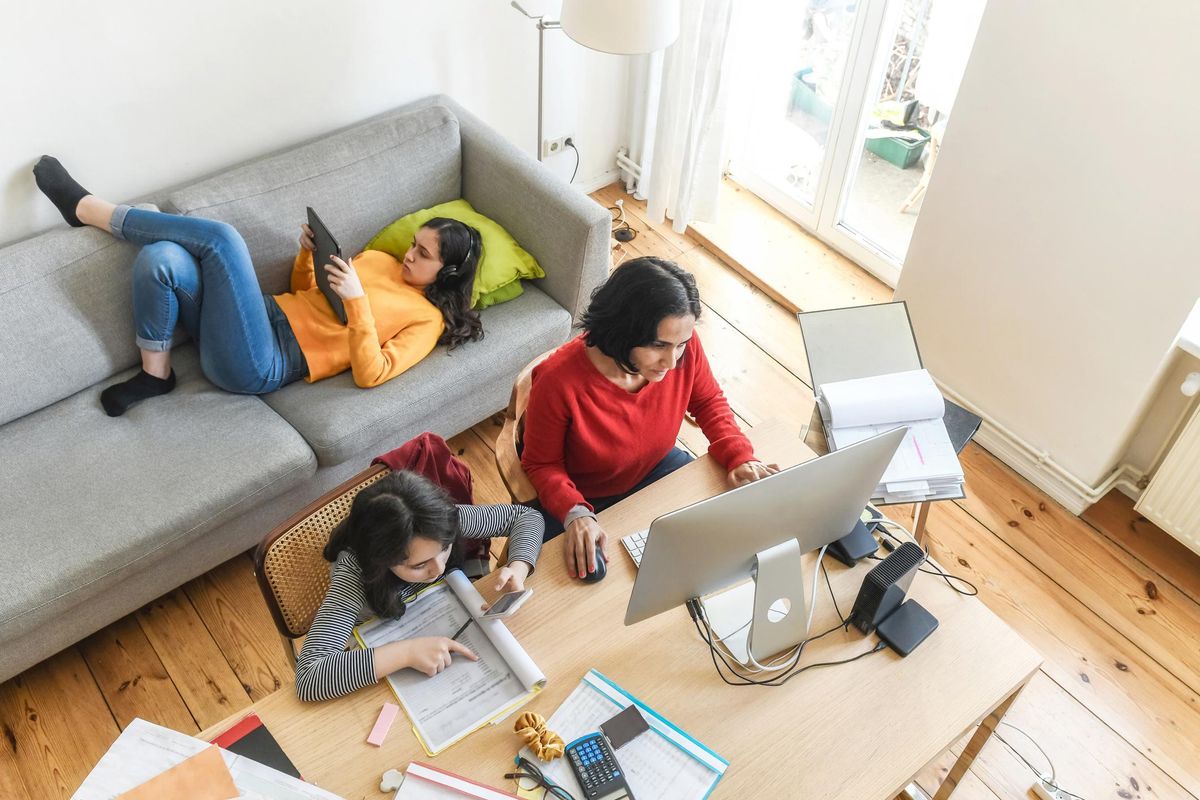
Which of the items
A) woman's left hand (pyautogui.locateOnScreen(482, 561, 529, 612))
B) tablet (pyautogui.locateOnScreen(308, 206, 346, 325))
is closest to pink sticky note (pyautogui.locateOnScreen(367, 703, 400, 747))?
woman's left hand (pyautogui.locateOnScreen(482, 561, 529, 612))

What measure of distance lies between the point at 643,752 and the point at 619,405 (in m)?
0.71

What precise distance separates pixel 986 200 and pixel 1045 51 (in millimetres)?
421

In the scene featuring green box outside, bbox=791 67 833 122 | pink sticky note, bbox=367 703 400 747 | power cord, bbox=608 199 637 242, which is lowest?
power cord, bbox=608 199 637 242

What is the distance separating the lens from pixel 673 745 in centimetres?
149

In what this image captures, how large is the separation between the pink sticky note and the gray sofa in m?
0.96

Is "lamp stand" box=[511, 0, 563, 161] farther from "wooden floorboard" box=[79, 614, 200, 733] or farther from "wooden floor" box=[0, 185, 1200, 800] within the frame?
"wooden floorboard" box=[79, 614, 200, 733]

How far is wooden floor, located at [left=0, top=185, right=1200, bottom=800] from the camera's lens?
86.7 inches

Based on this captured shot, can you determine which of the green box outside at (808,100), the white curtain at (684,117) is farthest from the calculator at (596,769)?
the green box outside at (808,100)

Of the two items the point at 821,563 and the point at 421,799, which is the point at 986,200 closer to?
the point at 821,563

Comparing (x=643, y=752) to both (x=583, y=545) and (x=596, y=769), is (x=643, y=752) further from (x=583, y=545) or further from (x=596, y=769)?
(x=583, y=545)

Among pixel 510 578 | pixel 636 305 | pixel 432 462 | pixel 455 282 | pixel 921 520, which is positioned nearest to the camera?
pixel 510 578

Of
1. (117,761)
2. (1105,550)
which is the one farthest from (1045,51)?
(117,761)

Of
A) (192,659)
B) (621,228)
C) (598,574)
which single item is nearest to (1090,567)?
(598,574)

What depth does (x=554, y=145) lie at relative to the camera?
3.58 m
